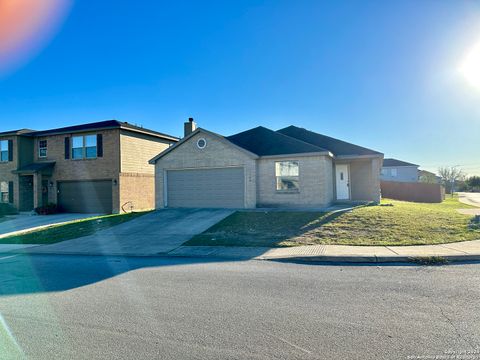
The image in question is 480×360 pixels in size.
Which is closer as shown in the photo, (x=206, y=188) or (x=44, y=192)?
(x=206, y=188)

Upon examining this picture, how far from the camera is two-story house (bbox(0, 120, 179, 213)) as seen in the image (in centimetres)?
2253

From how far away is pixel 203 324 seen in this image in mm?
4629

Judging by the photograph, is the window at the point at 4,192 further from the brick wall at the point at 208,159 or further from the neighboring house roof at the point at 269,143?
the neighboring house roof at the point at 269,143

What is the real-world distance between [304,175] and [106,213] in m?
13.7

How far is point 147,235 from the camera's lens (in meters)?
13.3

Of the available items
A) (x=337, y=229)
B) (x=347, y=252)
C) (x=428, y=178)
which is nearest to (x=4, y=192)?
(x=337, y=229)

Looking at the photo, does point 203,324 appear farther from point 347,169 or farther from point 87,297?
point 347,169

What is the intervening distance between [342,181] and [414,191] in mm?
14307

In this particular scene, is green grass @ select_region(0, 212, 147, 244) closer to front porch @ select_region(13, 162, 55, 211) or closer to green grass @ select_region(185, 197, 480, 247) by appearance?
green grass @ select_region(185, 197, 480, 247)

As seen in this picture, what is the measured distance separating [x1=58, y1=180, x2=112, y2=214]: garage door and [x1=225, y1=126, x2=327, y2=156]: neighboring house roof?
939cm

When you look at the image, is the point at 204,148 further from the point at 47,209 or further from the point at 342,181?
the point at 47,209

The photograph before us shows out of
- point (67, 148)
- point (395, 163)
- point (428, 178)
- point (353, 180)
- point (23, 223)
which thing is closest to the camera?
point (23, 223)

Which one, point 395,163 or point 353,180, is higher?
point 395,163

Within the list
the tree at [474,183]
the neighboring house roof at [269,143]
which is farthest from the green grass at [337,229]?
the tree at [474,183]
